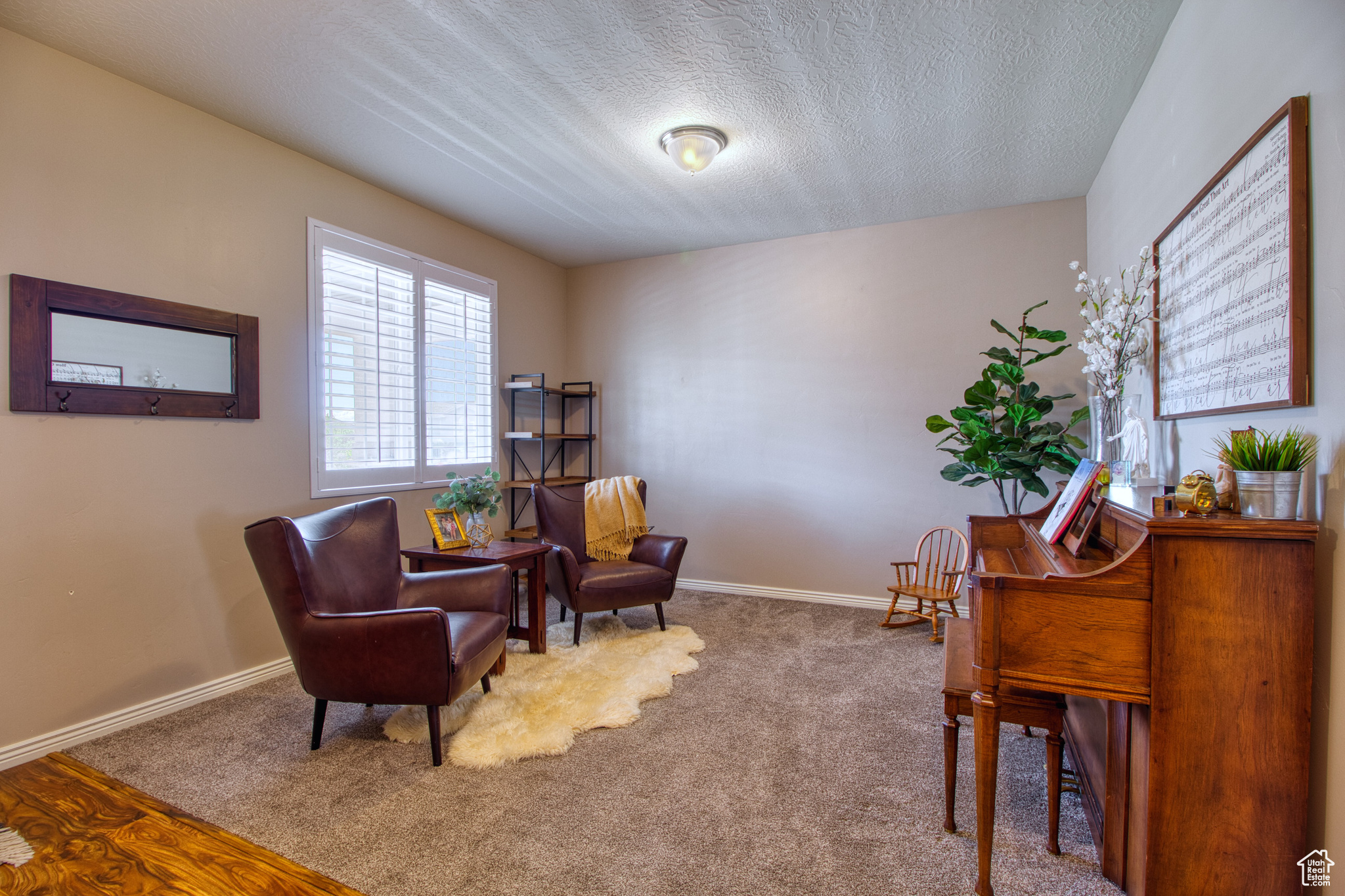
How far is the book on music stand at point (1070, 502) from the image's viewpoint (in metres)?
2.06

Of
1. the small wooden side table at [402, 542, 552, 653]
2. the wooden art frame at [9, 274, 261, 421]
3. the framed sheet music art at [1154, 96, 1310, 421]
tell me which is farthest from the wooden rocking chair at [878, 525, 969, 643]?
the wooden art frame at [9, 274, 261, 421]

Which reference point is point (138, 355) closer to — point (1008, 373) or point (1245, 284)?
point (1245, 284)

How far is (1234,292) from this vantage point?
177cm

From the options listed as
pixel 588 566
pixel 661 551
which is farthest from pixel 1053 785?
pixel 588 566

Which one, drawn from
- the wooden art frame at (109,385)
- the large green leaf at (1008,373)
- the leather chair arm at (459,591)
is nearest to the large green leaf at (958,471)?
the large green leaf at (1008,373)

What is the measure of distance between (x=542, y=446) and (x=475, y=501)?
59.0 inches

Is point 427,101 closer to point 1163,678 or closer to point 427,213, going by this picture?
point 427,213

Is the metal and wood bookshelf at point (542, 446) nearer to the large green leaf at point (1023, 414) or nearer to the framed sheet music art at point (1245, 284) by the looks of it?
the large green leaf at point (1023, 414)

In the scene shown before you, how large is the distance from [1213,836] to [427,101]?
3762 millimetres

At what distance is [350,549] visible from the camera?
2785 millimetres

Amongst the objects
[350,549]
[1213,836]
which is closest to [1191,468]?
[1213,836]

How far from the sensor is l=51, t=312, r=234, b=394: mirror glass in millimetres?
Answer: 2510

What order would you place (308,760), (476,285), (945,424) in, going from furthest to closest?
1. (476,285)
2. (945,424)
3. (308,760)

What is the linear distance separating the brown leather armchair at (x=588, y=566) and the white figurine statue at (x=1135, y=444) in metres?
2.49
